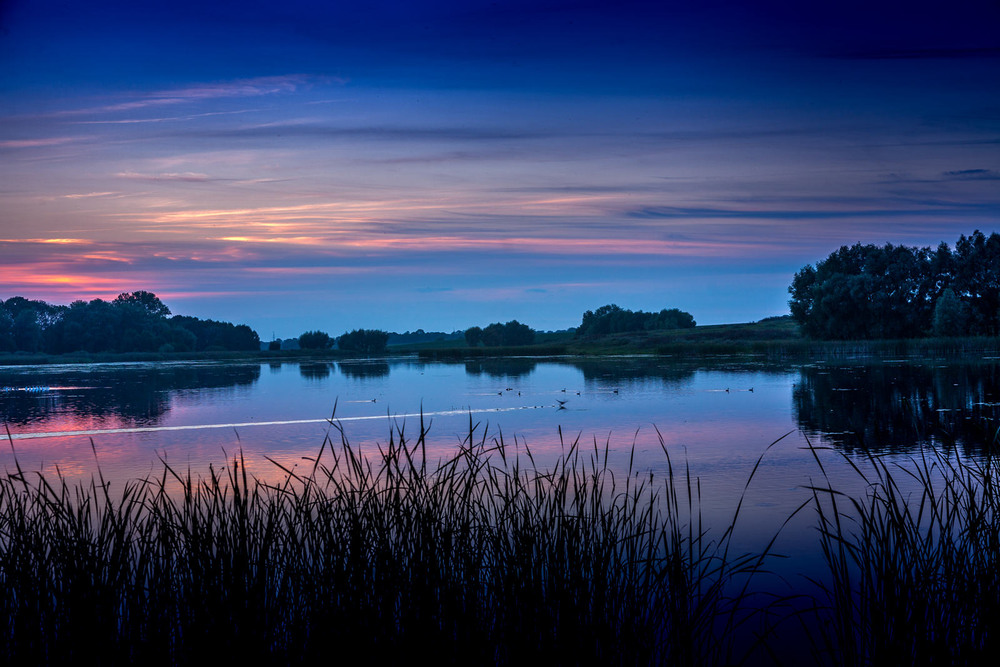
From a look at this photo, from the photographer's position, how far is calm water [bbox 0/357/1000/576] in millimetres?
13812

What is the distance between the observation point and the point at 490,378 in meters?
42.8

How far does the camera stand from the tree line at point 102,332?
320 ft

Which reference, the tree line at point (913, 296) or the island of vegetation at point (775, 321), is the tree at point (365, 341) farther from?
the tree line at point (913, 296)

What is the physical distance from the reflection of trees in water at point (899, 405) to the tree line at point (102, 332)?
84.7 metres

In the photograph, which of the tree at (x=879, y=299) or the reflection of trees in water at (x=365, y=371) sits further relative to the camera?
the tree at (x=879, y=299)

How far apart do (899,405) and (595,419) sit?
8792 mm

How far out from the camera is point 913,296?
227ft

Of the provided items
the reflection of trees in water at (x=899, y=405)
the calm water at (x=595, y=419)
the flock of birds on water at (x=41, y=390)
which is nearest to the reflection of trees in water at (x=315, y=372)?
the calm water at (x=595, y=419)

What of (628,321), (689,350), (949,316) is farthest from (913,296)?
(628,321)

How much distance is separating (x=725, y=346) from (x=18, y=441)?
59.2 metres

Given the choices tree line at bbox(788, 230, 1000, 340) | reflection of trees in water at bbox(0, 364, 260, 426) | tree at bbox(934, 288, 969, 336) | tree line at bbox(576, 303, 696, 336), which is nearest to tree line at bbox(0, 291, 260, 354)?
tree line at bbox(576, 303, 696, 336)

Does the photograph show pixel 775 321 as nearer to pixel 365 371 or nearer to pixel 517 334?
pixel 517 334

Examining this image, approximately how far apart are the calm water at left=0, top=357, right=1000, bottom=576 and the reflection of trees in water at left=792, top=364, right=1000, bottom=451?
0.22ft

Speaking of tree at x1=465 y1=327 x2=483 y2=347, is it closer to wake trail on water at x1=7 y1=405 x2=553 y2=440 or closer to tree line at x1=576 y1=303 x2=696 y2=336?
tree line at x1=576 y1=303 x2=696 y2=336
